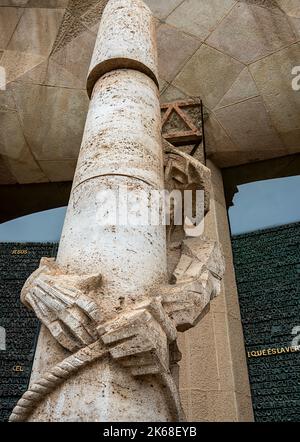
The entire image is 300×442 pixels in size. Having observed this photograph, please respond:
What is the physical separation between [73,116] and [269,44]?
117 inches

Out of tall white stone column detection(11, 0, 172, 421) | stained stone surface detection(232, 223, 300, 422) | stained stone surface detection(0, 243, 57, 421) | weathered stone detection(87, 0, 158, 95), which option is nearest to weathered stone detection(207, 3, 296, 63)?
stained stone surface detection(232, 223, 300, 422)

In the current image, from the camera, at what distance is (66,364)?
5.76ft

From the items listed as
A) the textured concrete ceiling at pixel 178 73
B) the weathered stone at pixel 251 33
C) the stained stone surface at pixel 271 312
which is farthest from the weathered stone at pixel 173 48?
the stained stone surface at pixel 271 312

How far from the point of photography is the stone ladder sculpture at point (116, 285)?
1736 mm

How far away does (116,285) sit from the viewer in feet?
6.67

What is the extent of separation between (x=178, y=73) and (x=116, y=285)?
16.3 ft

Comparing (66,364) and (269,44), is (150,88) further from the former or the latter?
(269,44)

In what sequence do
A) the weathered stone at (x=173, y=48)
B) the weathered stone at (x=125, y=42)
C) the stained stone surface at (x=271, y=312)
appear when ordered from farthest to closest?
the weathered stone at (x=173, y=48), the stained stone surface at (x=271, y=312), the weathered stone at (x=125, y=42)

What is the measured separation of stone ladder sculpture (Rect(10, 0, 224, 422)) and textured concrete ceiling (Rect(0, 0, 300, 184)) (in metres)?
3.29

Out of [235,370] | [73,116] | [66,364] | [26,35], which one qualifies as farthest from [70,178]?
[66,364]

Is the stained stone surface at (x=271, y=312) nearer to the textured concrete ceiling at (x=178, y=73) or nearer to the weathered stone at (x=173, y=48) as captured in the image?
the textured concrete ceiling at (x=178, y=73)

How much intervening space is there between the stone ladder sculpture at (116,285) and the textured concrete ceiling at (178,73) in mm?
3294

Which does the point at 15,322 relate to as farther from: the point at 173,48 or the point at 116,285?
the point at 173,48
